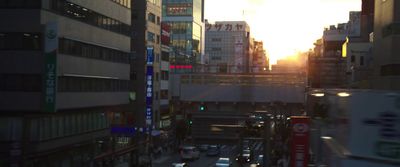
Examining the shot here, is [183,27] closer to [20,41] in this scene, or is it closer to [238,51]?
[238,51]

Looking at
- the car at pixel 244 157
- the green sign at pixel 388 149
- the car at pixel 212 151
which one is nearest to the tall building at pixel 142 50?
the car at pixel 212 151

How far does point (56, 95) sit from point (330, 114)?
25.1 meters

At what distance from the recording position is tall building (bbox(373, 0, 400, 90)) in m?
45.3

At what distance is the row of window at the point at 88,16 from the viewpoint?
36.7 meters

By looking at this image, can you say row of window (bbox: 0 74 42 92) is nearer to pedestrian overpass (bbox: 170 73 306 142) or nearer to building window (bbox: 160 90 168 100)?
pedestrian overpass (bbox: 170 73 306 142)

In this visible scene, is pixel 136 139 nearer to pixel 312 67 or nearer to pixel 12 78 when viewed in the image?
pixel 12 78

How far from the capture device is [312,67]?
13750cm

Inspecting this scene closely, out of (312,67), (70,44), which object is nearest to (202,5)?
(312,67)

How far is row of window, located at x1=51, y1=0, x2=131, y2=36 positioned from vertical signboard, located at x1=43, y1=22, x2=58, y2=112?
3014mm

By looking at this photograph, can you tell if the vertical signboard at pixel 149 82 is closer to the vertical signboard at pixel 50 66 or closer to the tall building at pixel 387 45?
the tall building at pixel 387 45

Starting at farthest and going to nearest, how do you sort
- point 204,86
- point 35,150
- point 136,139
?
point 136,139 → point 35,150 → point 204,86

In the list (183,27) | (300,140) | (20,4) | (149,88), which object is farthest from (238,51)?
(300,140)

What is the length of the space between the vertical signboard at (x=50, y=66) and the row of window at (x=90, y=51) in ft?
10.0

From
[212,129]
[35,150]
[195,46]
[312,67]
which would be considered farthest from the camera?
[312,67]
